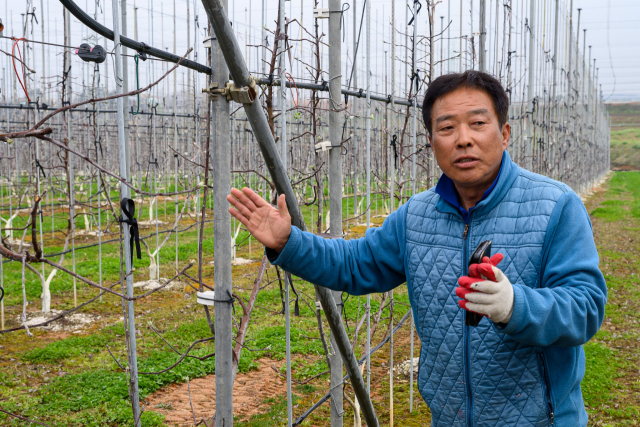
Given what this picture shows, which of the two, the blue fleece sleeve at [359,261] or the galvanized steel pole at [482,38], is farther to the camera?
the galvanized steel pole at [482,38]

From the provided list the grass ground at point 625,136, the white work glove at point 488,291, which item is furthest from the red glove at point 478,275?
the grass ground at point 625,136

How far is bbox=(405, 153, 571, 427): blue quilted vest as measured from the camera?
1.42m

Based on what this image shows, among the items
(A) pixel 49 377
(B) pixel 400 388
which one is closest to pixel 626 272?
(B) pixel 400 388

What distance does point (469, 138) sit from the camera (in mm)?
1513

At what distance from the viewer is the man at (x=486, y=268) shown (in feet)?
4.17

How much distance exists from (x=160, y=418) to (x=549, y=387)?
3.37m

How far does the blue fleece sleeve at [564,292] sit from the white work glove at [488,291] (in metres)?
0.03

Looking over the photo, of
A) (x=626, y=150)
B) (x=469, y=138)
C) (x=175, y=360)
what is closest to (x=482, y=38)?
(x=469, y=138)

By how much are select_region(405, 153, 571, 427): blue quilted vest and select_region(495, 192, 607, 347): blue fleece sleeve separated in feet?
0.12

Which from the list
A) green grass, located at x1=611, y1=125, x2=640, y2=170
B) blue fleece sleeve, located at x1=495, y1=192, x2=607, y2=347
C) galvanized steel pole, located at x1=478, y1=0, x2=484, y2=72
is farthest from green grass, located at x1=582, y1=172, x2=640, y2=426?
green grass, located at x1=611, y1=125, x2=640, y2=170

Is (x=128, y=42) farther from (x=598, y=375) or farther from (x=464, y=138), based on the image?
(x=598, y=375)

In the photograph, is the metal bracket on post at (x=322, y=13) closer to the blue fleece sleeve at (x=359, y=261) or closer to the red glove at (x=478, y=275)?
the blue fleece sleeve at (x=359, y=261)

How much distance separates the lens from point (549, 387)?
1414mm

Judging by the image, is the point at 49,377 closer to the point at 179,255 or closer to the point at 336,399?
the point at 336,399
